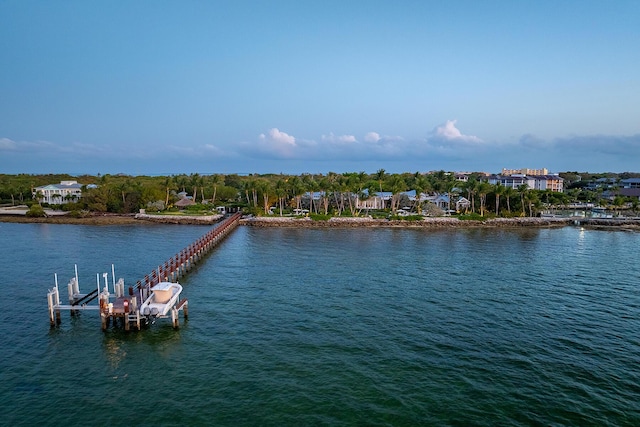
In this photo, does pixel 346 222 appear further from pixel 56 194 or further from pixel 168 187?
pixel 56 194

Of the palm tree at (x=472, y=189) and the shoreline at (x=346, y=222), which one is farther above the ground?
the palm tree at (x=472, y=189)

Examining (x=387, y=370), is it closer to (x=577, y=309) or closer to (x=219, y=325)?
(x=219, y=325)

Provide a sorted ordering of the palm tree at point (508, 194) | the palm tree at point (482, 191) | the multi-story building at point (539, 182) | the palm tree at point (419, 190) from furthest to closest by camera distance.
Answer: the multi-story building at point (539, 182) < the palm tree at point (508, 194) < the palm tree at point (419, 190) < the palm tree at point (482, 191)

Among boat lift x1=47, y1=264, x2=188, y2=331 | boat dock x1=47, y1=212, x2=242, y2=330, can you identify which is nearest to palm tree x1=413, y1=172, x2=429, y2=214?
boat dock x1=47, y1=212, x2=242, y2=330

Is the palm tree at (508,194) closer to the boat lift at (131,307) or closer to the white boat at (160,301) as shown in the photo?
the boat lift at (131,307)

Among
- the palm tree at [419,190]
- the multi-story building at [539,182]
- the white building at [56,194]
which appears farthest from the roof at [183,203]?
the multi-story building at [539,182]

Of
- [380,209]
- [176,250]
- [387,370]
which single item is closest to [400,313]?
[387,370]
